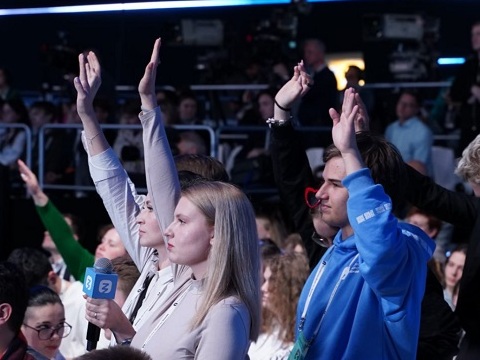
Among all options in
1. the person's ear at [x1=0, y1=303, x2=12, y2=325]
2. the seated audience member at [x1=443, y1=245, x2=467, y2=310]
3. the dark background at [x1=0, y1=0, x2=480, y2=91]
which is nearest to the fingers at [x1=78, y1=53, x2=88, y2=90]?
the person's ear at [x1=0, y1=303, x2=12, y2=325]

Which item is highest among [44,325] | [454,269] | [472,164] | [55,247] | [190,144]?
[472,164]

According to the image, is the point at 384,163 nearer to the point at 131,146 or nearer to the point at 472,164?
the point at 472,164

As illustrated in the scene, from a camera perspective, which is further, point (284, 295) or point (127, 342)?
point (284, 295)

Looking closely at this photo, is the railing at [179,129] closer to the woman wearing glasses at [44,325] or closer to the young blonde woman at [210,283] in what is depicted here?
the woman wearing glasses at [44,325]

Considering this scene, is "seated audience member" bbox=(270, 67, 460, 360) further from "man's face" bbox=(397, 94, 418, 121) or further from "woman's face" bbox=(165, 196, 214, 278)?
"man's face" bbox=(397, 94, 418, 121)

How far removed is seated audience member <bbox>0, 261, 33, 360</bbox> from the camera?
3746 millimetres

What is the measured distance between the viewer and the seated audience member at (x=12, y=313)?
375cm

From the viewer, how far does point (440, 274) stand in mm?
6598

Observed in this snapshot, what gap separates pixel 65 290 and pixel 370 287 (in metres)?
3.71

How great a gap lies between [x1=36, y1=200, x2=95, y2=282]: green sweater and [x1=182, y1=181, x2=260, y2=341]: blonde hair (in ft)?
11.2

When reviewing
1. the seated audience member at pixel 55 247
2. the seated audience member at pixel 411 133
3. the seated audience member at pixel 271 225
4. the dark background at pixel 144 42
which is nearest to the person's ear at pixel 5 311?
the seated audience member at pixel 271 225

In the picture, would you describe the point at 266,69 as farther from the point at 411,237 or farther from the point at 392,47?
the point at 411,237

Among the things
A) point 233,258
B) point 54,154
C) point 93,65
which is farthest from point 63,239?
point 54,154

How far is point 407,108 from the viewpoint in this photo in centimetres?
1030
